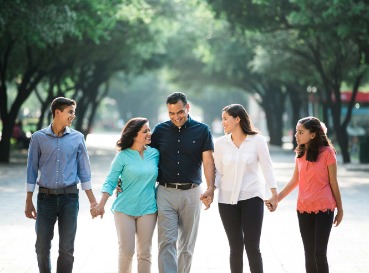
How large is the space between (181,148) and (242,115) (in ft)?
1.81

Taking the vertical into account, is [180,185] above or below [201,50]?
below

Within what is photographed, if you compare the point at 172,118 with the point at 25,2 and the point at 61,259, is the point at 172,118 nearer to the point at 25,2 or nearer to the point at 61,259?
the point at 61,259

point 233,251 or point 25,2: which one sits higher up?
point 25,2

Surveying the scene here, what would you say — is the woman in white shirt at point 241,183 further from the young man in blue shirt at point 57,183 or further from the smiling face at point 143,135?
the young man in blue shirt at point 57,183

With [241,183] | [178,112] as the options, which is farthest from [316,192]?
[178,112]

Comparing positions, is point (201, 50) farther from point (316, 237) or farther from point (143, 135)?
point (316, 237)

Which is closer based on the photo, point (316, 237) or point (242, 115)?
point (316, 237)

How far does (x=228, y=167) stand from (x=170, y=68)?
45.6 meters

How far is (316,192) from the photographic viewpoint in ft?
21.2

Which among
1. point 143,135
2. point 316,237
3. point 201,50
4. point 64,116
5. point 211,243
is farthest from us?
point 201,50

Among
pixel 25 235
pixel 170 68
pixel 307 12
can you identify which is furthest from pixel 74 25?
pixel 170 68

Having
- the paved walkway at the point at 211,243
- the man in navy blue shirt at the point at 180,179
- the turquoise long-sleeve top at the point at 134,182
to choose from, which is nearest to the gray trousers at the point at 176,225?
the man in navy blue shirt at the point at 180,179

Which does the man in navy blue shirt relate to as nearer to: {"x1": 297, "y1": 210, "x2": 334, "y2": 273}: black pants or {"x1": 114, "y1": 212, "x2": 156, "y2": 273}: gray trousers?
{"x1": 114, "y1": 212, "x2": 156, "y2": 273}: gray trousers

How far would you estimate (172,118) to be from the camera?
6551mm
